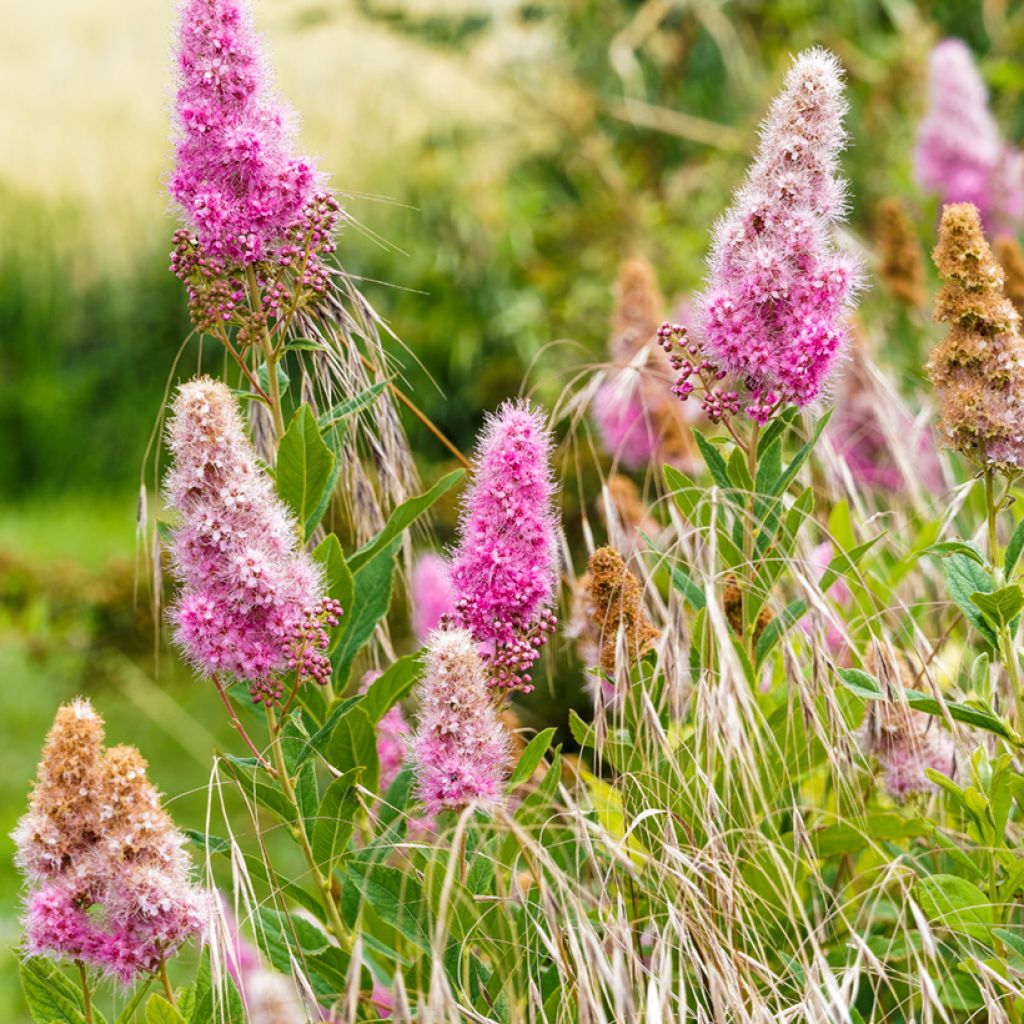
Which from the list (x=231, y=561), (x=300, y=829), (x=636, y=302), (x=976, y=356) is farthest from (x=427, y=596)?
(x=636, y=302)

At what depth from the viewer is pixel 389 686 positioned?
1633 millimetres

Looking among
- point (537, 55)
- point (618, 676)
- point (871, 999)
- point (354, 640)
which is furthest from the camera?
point (537, 55)

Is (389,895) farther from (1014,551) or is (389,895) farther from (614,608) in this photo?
(1014,551)

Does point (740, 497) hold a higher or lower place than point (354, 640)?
higher

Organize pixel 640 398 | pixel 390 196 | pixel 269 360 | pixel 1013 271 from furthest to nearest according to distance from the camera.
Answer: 1. pixel 390 196
2. pixel 640 398
3. pixel 1013 271
4. pixel 269 360

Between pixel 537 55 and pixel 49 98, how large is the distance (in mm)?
2224

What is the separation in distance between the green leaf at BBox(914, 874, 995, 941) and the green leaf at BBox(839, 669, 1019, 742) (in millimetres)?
158

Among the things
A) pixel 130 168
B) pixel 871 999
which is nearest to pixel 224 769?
pixel 871 999

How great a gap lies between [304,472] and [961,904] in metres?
0.80

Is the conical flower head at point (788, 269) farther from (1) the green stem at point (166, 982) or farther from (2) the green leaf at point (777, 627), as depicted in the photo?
(1) the green stem at point (166, 982)

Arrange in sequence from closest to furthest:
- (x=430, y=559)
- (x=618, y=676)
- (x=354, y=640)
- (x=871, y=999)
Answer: (x=618, y=676) < (x=354, y=640) < (x=871, y=999) < (x=430, y=559)

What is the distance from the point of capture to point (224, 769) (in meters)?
1.55

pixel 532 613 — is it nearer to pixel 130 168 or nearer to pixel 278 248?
pixel 278 248

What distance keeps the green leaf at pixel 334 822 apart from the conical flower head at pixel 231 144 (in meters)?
0.53
